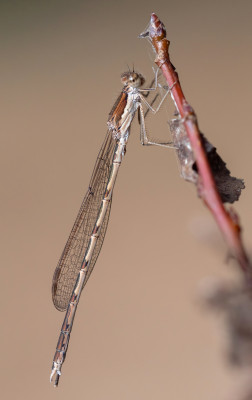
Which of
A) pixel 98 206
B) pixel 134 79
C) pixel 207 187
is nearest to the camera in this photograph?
pixel 207 187

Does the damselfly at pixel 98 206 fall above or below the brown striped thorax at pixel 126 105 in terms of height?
below

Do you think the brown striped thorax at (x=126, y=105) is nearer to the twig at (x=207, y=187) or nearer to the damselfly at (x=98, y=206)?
the damselfly at (x=98, y=206)

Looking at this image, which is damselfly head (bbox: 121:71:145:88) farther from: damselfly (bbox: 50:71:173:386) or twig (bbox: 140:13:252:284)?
twig (bbox: 140:13:252:284)

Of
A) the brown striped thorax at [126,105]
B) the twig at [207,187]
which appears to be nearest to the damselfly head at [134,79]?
the brown striped thorax at [126,105]

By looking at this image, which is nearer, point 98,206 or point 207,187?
point 207,187

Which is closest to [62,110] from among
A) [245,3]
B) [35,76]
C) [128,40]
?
[35,76]

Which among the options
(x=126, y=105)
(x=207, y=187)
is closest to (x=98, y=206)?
(x=126, y=105)

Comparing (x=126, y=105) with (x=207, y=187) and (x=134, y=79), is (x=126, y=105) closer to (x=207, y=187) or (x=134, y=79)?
(x=134, y=79)

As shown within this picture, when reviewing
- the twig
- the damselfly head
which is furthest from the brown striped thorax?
the twig
